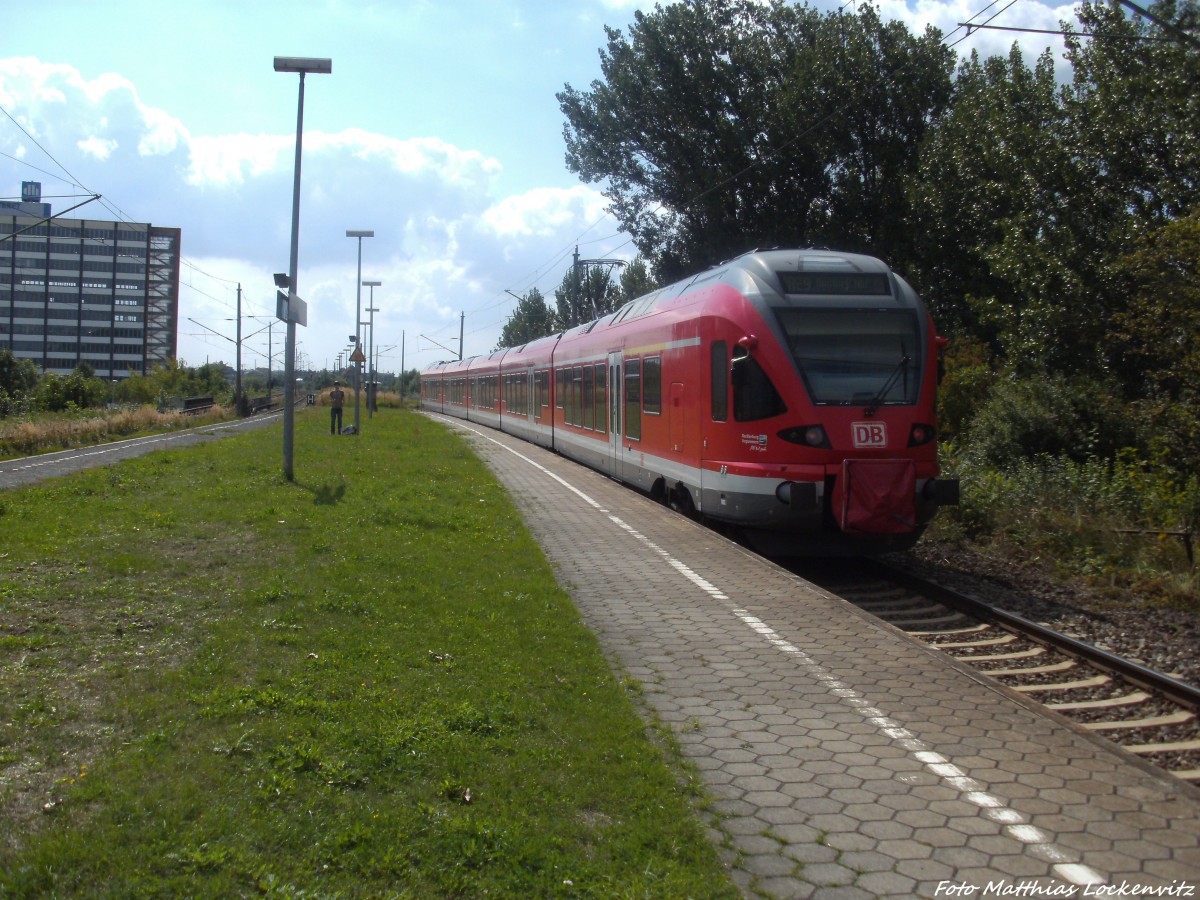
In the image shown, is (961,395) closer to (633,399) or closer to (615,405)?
(615,405)

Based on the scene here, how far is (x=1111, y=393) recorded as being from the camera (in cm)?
1630

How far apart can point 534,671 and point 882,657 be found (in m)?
2.52

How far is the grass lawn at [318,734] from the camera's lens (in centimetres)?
371

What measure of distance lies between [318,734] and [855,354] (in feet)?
23.7

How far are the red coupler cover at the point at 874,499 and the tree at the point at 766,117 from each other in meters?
19.5

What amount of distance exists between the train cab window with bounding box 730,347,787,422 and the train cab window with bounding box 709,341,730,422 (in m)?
0.36

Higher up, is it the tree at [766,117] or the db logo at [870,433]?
the tree at [766,117]

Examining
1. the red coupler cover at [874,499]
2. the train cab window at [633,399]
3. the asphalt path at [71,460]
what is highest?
the train cab window at [633,399]

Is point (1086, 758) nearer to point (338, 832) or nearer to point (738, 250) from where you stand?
point (338, 832)

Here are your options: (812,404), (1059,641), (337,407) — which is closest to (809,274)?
(812,404)

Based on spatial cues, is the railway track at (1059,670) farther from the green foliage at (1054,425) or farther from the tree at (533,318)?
the tree at (533,318)

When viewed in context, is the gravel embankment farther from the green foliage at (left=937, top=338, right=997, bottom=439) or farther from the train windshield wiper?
the green foliage at (left=937, top=338, right=997, bottom=439)

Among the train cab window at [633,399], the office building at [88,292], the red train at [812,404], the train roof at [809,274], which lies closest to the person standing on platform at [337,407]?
the train cab window at [633,399]

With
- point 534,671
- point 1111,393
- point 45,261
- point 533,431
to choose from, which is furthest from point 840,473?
point 45,261
